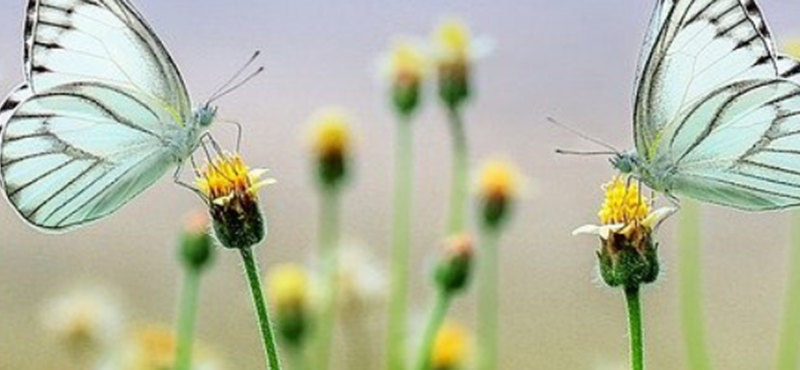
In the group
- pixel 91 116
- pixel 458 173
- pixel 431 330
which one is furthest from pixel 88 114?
pixel 458 173

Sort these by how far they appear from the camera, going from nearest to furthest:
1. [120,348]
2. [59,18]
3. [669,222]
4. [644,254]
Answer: [644,254], [59,18], [120,348], [669,222]

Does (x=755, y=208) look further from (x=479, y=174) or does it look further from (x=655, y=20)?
(x=479, y=174)

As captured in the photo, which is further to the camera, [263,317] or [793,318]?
[793,318]

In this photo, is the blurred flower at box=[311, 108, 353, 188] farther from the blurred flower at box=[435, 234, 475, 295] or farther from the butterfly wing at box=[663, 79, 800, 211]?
the butterfly wing at box=[663, 79, 800, 211]

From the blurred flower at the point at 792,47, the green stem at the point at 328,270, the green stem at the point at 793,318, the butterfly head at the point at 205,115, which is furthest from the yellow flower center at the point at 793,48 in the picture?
the butterfly head at the point at 205,115

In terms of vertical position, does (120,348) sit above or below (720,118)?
below

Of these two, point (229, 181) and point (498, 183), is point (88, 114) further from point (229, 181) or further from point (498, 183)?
point (498, 183)

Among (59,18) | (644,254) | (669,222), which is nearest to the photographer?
(644,254)

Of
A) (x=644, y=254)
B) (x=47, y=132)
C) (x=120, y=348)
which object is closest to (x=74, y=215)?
(x=47, y=132)
